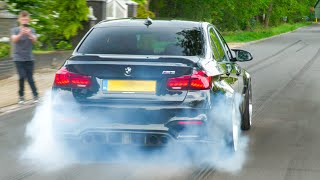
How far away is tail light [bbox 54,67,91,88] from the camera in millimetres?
6324

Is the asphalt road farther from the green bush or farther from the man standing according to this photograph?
the green bush

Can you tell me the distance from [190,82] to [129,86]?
0.58m

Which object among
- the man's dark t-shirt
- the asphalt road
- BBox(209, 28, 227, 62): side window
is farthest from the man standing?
BBox(209, 28, 227, 62): side window

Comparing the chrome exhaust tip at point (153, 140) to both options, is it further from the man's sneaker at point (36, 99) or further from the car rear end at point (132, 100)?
the man's sneaker at point (36, 99)

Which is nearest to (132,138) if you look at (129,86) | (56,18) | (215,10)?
(129,86)

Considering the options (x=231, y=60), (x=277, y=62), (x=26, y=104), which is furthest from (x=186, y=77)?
(x=277, y=62)

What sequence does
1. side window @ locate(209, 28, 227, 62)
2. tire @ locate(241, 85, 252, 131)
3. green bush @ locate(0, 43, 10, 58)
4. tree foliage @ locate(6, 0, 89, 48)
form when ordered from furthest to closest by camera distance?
tree foliage @ locate(6, 0, 89, 48) → green bush @ locate(0, 43, 10, 58) → tire @ locate(241, 85, 252, 131) → side window @ locate(209, 28, 227, 62)

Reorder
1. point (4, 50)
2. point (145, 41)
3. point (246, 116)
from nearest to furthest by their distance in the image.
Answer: point (145, 41)
point (246, 116)
point (4, 50)

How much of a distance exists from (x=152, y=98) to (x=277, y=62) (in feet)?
64.9

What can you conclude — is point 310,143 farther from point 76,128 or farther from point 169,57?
point 76,128

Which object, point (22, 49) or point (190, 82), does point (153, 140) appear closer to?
point (190, 82)

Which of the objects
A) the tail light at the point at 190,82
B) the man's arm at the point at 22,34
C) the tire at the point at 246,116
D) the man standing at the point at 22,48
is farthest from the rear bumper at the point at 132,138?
the man's arm at the point at 22,34

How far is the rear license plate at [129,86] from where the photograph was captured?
6.21 metres

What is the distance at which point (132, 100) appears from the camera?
6.19 meters
